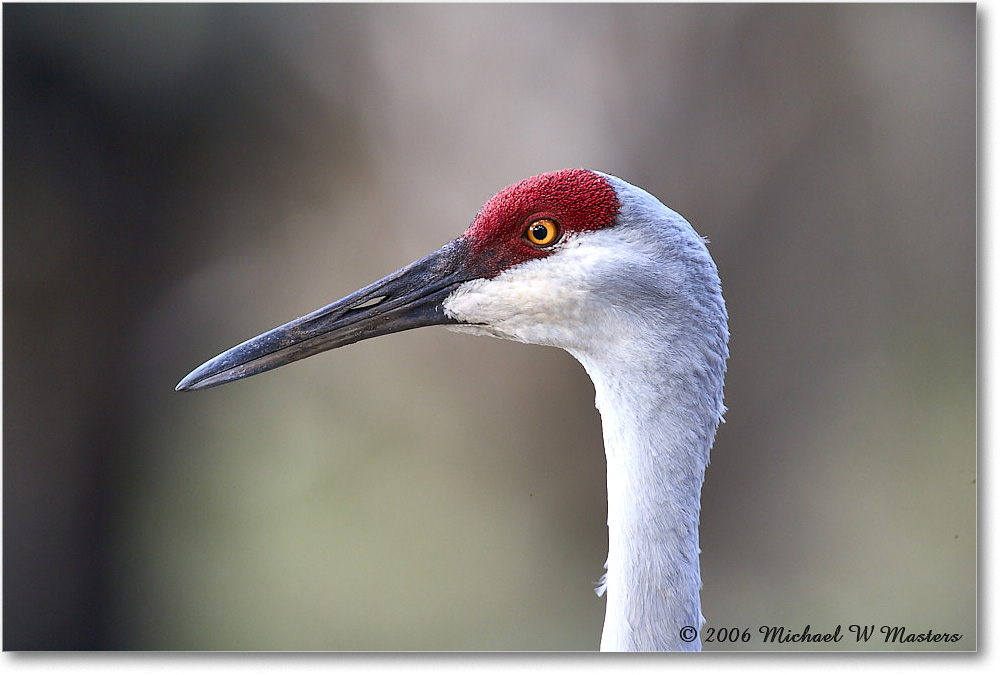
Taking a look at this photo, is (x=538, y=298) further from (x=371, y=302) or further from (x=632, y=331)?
(x=371, y=302)

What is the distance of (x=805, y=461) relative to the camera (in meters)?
2.22

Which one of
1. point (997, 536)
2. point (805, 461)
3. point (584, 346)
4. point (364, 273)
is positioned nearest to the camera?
point (584, 346)

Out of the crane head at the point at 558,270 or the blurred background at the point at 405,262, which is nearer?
the crane head at the point at 558,270

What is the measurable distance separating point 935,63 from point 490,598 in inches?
72.7

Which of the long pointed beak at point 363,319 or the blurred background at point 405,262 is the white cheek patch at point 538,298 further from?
the blurred background at point 405,262

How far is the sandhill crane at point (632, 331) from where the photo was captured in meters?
1.47

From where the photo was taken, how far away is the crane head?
4.83 feet

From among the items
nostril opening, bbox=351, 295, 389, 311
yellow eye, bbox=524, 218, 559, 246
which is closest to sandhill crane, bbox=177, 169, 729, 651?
yellow eye, bbox=524, 218, 559, 246

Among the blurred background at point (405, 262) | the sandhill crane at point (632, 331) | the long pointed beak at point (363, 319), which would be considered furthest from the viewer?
the blurred background at point (405, 262)

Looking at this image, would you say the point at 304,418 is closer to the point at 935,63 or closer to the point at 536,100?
the point at 536,100

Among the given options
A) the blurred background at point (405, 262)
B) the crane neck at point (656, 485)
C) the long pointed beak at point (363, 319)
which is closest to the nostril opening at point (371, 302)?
the long pointed beak at point (363, 319)

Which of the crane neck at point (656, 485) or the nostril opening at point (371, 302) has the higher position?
the nostril opening at point (371, 302)

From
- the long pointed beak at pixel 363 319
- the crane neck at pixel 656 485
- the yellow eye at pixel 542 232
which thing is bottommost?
the crane neck at pixel 656 485

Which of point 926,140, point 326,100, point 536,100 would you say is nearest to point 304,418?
point 326,100
